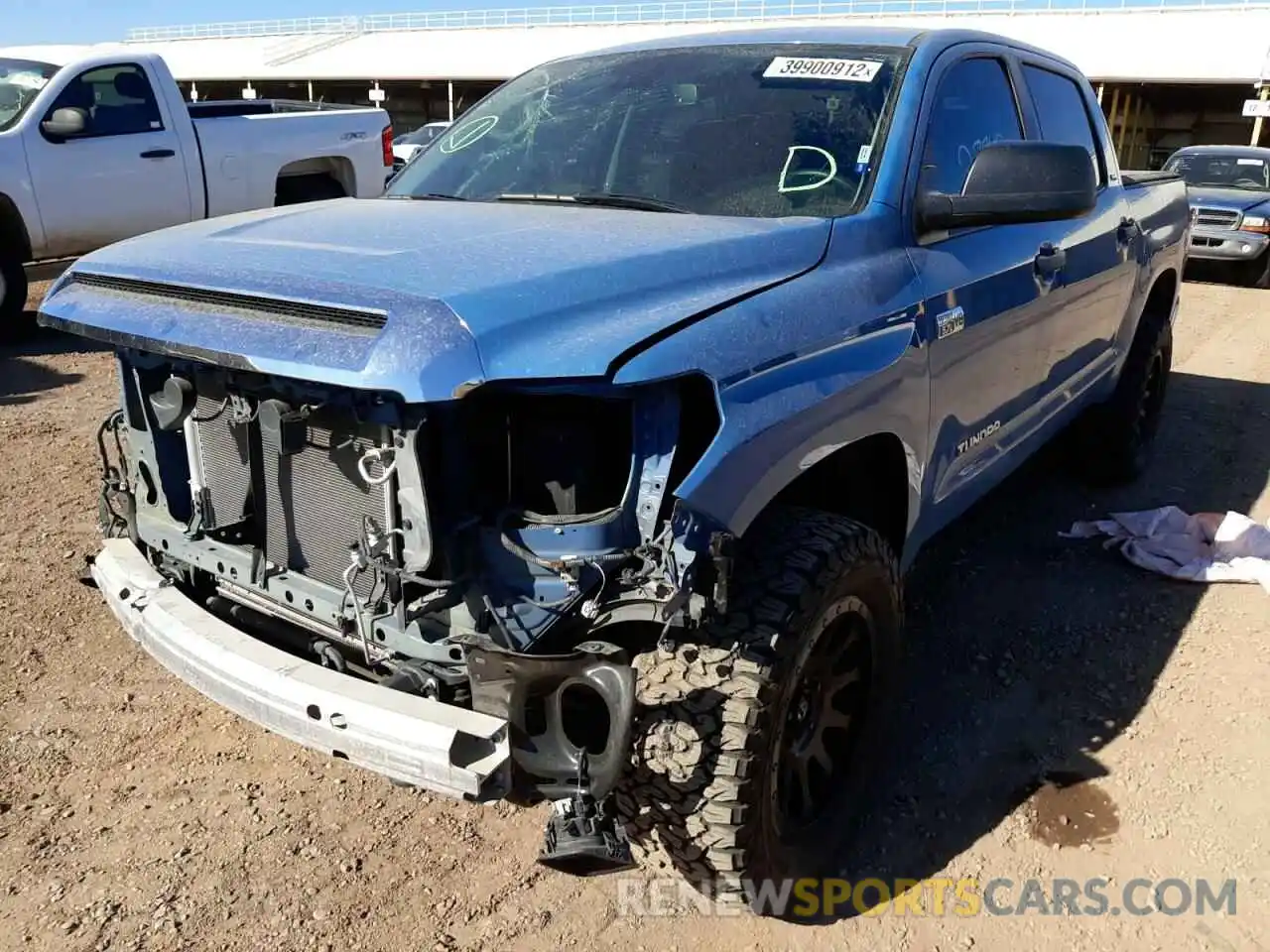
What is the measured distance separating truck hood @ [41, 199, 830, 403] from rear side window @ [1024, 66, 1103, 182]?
186cm

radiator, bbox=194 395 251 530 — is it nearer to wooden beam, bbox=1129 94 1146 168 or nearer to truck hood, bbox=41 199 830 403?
truck hood, bbox=41 199 830 403

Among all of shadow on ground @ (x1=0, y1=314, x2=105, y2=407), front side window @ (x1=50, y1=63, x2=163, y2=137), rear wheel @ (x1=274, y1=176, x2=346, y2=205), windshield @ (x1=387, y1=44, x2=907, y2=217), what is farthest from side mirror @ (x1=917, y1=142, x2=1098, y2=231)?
rear wheel @ (x1=274, y1=176, x2=346, y2=205)

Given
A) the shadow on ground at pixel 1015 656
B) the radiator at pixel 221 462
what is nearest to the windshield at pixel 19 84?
the radiator at pixel 221 462

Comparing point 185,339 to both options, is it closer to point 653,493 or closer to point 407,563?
point 407,563

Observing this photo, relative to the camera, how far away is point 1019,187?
114 inches

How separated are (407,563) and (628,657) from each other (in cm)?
48

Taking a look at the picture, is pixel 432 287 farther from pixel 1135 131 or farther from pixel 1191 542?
pixel 1135 131

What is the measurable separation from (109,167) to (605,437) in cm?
769

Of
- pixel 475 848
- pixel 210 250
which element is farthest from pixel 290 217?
pixel 475 848

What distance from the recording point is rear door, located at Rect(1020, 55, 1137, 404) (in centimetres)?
397

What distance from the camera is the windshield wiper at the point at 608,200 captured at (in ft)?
9.66

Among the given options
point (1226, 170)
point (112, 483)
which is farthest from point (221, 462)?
point (1226, 170)

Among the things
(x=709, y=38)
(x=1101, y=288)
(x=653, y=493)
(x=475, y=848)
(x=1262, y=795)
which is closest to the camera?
(x=653, y=493)

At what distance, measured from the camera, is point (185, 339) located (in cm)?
223
